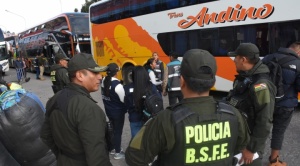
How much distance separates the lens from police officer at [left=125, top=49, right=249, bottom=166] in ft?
4.62

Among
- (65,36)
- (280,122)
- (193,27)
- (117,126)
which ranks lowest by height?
(117,126)

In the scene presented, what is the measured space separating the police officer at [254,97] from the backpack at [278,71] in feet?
1.82

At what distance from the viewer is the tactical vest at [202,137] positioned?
4.60 feet

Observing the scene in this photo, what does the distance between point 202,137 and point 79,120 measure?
862 millimetres

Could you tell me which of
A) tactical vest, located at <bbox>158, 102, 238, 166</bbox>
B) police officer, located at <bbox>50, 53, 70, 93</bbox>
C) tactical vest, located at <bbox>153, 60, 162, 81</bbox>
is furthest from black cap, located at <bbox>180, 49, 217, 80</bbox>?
tactical vest, located at <bbox>153, 60, 162, 81</bbox>

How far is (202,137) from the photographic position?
4.70 feet

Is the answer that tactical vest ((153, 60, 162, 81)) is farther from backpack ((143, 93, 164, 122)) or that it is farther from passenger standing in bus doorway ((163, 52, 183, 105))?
backpack ((143, 93, 164, 122))

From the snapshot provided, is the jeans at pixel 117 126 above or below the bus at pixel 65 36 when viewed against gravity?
below

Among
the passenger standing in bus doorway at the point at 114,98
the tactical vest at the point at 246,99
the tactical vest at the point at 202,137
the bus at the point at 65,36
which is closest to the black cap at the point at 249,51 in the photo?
the tactical vest at the point at 246,99

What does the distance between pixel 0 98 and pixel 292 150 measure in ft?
14.1

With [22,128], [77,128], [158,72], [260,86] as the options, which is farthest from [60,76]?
[260,86]

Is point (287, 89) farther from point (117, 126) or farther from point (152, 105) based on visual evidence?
point (117, 126)

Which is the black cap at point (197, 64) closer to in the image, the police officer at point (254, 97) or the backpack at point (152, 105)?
the police officer at point (254, 97)

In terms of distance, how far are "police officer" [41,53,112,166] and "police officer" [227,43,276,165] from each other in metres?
1.32
